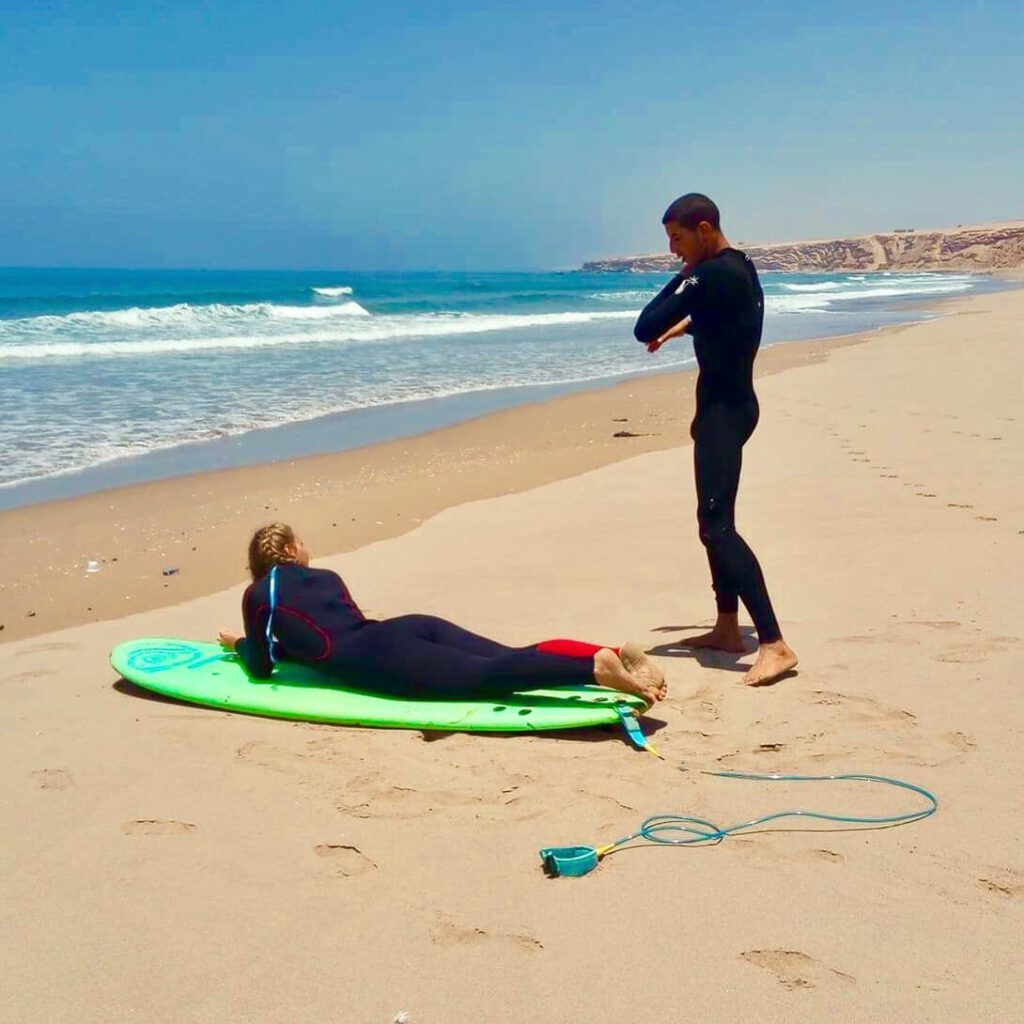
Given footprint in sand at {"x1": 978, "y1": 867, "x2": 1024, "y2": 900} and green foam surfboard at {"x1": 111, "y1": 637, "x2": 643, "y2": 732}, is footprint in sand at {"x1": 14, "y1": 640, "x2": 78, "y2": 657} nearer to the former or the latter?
green foam surfboard at {"x1": 111, "y1": 637, "x2": 643, "y2": 732}

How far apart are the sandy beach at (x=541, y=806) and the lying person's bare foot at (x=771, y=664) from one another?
68 millimetres

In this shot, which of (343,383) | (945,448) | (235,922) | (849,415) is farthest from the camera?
(343,383)

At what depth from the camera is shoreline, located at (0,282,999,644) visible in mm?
5887

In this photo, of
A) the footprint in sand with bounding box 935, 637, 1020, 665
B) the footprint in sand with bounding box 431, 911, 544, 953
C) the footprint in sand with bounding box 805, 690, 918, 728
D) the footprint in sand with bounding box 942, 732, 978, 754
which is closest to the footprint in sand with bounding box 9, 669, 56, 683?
the footprint in sand with bounding box 431, 911, 544, 953

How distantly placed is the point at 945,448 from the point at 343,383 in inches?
387

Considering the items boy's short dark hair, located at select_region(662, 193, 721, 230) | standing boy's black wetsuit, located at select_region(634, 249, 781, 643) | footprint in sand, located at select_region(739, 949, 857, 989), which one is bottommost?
footprint in sand, located at select_region(739, 949, 857, 989)

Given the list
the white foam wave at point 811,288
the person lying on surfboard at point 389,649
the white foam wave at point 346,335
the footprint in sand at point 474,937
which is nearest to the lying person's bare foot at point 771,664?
the person lying on surfboard at point 389,649

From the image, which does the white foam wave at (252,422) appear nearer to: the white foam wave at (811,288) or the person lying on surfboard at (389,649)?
the person lying on surfboard at (389,649)

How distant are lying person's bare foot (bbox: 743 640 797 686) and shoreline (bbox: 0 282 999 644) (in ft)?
10.4

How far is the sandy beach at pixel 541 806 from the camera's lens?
225 cm

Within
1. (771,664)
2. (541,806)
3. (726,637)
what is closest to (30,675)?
(541,806)

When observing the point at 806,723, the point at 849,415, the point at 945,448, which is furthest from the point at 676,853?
the point at 849,415

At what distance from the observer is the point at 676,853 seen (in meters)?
2.73

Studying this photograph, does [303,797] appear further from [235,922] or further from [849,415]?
[849,415]
